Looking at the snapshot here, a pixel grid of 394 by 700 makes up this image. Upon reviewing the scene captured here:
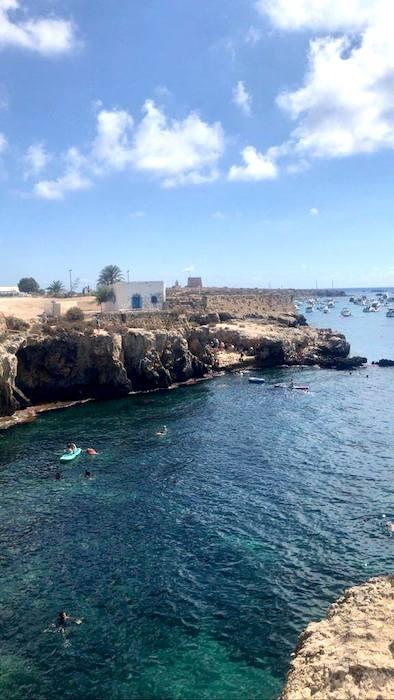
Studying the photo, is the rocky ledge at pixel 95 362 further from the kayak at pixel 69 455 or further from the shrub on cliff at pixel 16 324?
the kayak at pixel 69 455

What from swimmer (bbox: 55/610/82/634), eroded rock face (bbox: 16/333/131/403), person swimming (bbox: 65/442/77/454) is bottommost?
swimmer (bbox: 55/610/82/634)

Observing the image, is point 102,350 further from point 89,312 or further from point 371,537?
point 371,537

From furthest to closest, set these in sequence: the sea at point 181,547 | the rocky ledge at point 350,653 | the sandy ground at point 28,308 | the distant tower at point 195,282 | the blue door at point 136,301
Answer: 1. the distant tower at point 195,282
2. the blue door at point 136,301
3. the sandy ground at point 28,308
4. the sea at point 181,547
5. the rocky ledge at point 350,653

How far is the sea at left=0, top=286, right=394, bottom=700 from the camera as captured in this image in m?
18.9

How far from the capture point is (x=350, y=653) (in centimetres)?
1602

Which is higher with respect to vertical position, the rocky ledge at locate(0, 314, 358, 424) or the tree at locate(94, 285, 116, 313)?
the tree at locate(94, 285, 116, 313)

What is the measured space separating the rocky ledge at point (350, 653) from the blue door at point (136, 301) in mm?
76088

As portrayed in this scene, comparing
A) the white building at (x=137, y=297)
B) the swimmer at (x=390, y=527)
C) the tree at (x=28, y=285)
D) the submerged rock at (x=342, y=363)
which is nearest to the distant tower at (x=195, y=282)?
the tree at (x=28, y=285)

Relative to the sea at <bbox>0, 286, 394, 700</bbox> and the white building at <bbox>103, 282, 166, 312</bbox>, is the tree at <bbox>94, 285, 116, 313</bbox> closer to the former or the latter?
the white building at <bbox>103, 282, 166, 312</bbox>

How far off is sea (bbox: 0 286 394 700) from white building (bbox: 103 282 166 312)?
138 feet

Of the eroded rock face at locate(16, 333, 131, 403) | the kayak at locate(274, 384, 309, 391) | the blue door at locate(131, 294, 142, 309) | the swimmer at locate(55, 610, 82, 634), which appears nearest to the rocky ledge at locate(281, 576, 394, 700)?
the swimmer at locate(55, 610, 82, 634)

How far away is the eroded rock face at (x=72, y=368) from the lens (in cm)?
5888

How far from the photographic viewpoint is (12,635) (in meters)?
20.6

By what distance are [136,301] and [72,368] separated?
33874 millimetres
